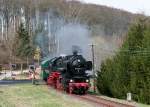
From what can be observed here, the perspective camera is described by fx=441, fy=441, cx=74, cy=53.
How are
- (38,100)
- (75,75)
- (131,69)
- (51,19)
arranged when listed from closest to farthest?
(38,100) → (131,69) → (75,75) → (51,19)

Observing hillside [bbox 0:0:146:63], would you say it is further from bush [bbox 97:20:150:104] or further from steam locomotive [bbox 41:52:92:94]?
steam locomotive [bbox 41:52:92:94]

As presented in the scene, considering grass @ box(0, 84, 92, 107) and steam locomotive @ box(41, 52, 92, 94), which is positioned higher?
steam locomotive @ box(41, 52, 92, 94)

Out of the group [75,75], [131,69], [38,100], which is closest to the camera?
[38,100]

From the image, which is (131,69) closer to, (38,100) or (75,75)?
(75,75)

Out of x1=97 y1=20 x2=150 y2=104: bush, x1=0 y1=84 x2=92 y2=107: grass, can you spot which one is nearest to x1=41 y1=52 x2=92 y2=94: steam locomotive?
x1=97 y1=20 x2=150 y2=104: bush

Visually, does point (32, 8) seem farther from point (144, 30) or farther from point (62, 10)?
point (144, 30)

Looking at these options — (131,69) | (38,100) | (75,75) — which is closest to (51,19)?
(75,75)

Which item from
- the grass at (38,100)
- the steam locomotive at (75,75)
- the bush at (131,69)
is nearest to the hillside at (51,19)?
the bush at (131,69)

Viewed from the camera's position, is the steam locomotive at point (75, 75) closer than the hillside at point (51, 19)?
Yes

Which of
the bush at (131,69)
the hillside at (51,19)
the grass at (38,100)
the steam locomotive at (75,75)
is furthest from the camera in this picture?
the hillside at (51,19)

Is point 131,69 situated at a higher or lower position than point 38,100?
higher

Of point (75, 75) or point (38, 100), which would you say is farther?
point (75, 75)

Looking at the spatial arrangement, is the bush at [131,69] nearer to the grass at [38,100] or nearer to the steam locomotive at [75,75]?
the steam locomotive at [75,75]

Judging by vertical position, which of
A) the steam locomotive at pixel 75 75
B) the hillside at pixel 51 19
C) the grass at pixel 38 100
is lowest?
the grass at pixel 38 100
